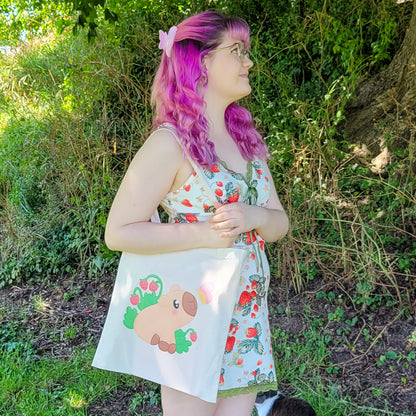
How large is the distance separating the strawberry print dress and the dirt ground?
5.46ft

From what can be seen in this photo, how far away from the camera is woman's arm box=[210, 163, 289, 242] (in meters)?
1.62

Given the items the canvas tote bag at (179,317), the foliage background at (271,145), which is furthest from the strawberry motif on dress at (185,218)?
the foliage background at (271,145)

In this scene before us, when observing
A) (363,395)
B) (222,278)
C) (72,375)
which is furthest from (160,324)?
(72,375)

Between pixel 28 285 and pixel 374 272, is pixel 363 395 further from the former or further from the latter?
pixel 28 285

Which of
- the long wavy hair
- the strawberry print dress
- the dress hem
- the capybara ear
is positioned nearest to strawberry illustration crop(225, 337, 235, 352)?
the strawberry print dress

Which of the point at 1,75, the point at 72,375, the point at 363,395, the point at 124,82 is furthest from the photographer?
the point at 1,75

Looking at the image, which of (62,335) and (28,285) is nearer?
(62,335)

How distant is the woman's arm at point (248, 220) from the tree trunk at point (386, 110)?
2447 mm

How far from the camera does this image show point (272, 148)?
4328mm

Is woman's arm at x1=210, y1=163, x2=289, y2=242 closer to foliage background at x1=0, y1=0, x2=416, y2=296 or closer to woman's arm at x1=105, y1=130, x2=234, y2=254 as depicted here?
woman's arm at x1=105, y1=130, x2=234, y2=254

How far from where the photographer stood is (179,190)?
1.68m

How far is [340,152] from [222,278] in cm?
282

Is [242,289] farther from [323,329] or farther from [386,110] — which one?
[386,110]

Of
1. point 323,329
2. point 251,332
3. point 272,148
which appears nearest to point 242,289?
point 251,332
